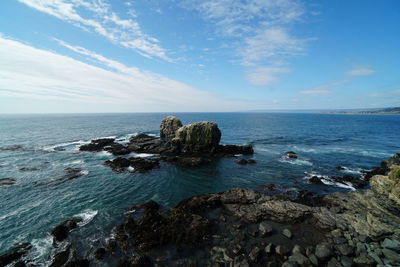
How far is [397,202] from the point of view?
1543 cm

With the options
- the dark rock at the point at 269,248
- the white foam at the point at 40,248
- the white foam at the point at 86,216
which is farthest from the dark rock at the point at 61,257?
the dark rock at the point at 269,248

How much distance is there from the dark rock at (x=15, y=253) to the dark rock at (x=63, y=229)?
1716 millimetres

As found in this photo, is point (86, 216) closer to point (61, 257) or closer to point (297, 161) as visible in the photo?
point (61, 257)

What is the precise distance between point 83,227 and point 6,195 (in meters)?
15.3

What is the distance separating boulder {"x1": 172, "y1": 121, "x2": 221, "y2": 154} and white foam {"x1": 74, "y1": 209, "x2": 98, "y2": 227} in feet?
85.8

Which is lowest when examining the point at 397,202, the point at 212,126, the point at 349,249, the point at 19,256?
the point at 19,256

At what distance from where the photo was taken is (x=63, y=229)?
1522 centimetres

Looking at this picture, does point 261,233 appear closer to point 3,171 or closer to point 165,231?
point 165,231

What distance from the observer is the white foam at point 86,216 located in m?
16.5

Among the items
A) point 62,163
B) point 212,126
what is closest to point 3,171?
point 62,163

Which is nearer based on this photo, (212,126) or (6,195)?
(6,195)

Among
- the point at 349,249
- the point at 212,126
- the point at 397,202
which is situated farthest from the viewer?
the point at 212,126

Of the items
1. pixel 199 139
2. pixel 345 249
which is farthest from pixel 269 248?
pixel 199 139

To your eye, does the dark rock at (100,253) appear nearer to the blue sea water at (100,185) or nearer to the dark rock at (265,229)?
the blue sea water at (100,185)
